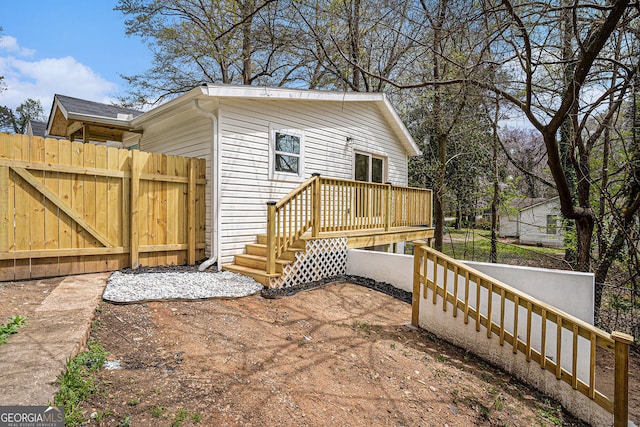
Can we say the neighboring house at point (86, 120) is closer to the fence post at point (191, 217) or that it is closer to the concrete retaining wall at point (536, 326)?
the fence post at point (191, 217)

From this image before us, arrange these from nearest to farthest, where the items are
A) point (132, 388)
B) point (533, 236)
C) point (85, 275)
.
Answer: point (132, 388), point (85, 275), point (533, 236)

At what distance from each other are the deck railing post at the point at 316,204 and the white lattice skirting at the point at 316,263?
22cm

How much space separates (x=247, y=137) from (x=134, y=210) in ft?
8.08

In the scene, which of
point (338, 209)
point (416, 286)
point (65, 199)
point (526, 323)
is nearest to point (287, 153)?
point (338, 209)

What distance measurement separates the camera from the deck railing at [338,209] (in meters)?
5.64

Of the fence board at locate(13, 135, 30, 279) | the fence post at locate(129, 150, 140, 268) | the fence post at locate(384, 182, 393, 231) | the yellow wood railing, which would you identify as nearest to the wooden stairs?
the fence post at locate(129, 150, 140, 268)

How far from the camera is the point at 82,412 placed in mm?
2043

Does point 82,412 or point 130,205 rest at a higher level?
point 130,205

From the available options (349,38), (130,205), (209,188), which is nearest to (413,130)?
(349,38)

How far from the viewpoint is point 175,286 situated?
491cm

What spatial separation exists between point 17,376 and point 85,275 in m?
3.59

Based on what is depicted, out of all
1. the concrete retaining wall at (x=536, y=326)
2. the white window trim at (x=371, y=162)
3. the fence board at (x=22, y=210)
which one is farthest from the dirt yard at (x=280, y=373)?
the white window trim at (x=371, y=162)

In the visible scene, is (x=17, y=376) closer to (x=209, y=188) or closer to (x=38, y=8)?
(x=209, y=188)

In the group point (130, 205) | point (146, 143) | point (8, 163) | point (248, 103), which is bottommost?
point (130, 205)
